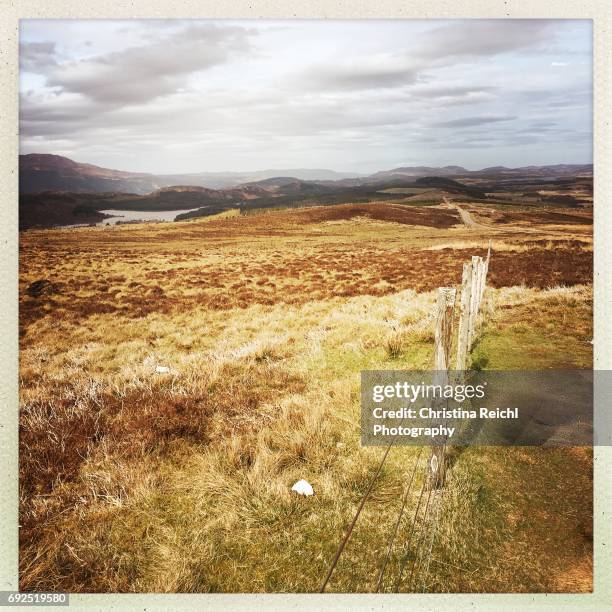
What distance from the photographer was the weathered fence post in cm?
273

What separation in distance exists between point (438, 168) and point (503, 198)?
3.76 feet

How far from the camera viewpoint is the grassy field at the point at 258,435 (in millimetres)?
2764

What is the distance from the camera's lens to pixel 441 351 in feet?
9.35

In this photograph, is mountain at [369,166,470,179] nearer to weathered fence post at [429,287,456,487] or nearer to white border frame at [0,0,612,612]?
white border frame at [0,0,612,612]

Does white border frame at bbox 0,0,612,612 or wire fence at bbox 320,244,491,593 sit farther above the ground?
white border frame at bbox 0,0,612,612

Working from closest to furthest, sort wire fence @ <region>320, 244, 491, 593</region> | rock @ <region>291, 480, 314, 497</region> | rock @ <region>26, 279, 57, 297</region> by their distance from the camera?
wire fence @ <region>320, 244, 491, 593</region> < rock @ <region>291, 480, 314, 497</region> < rock @ <region>26, 279, 57, 297</region>

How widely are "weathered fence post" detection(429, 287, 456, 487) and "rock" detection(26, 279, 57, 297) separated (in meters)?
3.80

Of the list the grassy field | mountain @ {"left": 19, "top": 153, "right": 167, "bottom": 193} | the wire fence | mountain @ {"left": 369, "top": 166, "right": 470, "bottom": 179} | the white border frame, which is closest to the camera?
the wire fence

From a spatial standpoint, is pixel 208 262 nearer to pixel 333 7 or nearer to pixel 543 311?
pixel 333 7

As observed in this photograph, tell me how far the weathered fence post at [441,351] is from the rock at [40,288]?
12.5ft

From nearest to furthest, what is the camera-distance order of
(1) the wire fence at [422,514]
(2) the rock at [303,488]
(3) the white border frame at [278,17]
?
(1) the wire fence at [422,514] < (2) the rock at [303,488] < (3) the white border frame at [278,17]

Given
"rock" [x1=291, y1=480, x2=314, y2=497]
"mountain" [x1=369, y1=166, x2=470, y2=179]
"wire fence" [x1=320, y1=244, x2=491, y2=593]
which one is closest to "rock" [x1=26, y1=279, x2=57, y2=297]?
"rock" [x1=291, y1=480, x2=314, y2=497]

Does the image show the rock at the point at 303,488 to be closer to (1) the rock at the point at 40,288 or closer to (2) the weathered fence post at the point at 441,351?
(2) the weathered fence post at the point at 441,351

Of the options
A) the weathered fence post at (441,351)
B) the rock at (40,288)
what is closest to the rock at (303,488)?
the weathered fence post at (441,351)
